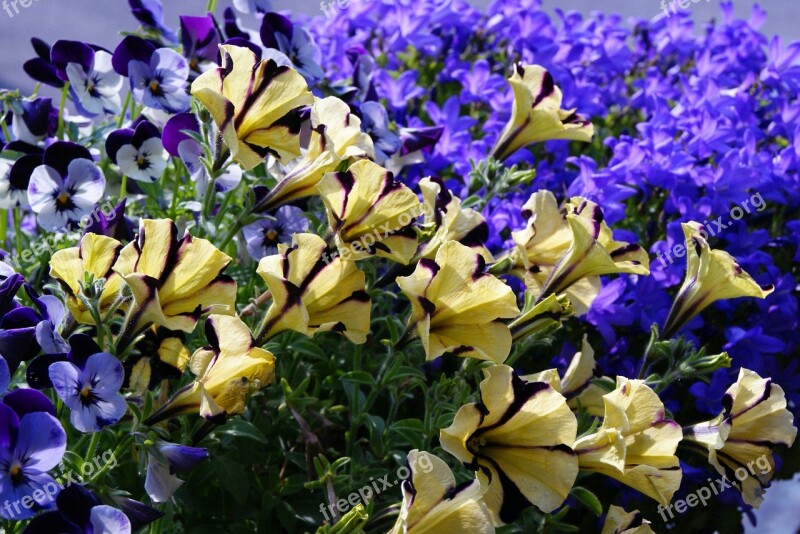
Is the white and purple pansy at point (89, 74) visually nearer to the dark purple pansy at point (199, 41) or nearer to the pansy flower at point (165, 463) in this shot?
the dark purple pansy at point (199, 41)

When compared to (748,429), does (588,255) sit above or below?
above

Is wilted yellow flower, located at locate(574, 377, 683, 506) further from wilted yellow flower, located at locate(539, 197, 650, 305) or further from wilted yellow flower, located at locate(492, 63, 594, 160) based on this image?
wilted yellow flower, located at locate(492, 63, 594, 160)

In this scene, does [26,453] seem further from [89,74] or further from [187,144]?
[89,74]

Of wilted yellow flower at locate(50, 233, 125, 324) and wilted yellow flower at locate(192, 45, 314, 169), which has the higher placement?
wilted yellow flower at locate(192, 45, 314, 169)

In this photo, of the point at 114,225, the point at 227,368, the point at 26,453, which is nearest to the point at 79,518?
the point at 26,453

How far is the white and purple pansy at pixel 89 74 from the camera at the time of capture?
151cm

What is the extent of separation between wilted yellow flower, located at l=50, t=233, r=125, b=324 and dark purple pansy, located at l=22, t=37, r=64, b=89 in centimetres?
65

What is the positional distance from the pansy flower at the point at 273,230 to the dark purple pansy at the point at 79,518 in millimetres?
557

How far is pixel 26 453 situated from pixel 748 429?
2.94 ft

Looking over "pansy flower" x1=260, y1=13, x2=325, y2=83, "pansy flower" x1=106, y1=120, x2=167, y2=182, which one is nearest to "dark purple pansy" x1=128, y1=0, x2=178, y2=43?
"pansy flower" x1=260, y1=13, x2=325, y2=83

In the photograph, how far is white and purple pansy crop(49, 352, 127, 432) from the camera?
100 centimetres

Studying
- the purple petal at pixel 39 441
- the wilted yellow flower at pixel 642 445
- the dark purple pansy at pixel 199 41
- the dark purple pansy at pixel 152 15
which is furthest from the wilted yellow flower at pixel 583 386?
the dark purple pansy at pixel 152 15

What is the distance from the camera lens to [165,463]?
1049mm

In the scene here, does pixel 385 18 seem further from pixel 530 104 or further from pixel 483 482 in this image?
pixel 483 482
